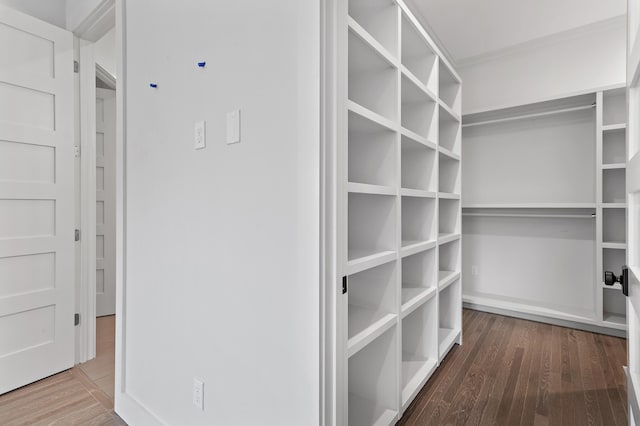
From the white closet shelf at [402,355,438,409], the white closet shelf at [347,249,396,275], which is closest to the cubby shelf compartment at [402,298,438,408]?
the white closet shelf at [402,355,438,409]

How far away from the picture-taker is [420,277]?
208cm

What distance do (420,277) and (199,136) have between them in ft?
5.16

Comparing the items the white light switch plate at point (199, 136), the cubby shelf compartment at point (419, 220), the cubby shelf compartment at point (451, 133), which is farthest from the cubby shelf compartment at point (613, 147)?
the white light switch plate at point (199, 136)

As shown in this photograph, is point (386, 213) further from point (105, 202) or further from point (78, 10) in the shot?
point (105, 202)

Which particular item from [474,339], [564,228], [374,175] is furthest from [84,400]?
[564,228]

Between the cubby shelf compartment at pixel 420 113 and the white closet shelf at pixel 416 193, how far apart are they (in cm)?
36

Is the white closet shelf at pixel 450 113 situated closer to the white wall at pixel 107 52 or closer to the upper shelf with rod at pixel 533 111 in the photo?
the upper shelf with rod at pixel 533 111

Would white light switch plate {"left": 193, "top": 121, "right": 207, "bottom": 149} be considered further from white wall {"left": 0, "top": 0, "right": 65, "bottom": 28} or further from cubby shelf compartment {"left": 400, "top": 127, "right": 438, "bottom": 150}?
white wall {"left": 0, "top": 0, "right": 65, "bottom": 28}

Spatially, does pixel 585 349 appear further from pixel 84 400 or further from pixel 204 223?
pixel 84 400

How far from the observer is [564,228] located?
301 cm

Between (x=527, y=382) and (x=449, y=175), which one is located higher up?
(x=449, y=175)

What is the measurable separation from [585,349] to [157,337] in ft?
9.59

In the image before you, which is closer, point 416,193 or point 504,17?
point 416,193

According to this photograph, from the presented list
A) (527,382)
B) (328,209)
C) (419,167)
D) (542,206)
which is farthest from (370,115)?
(542,206)
